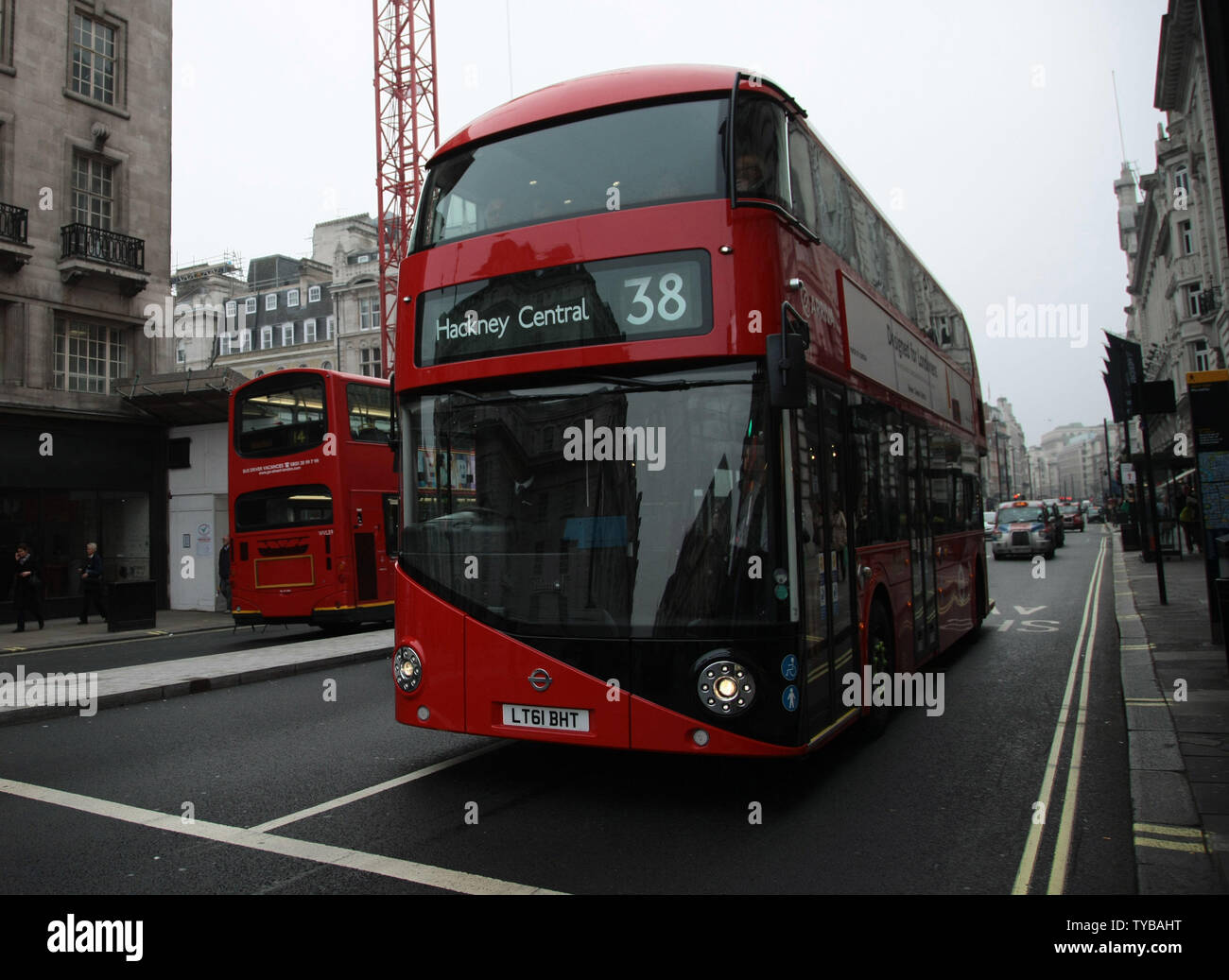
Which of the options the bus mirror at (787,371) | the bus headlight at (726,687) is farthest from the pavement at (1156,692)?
the bus mirror at (787,371)

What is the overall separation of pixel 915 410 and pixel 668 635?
15.8 feet

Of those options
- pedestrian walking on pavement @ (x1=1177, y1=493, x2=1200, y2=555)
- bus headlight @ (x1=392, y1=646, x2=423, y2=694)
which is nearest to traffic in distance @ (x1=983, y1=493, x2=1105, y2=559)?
pedestrian walking on pavement @ (x1=1177, y1=493, x2=1200, y2=555)

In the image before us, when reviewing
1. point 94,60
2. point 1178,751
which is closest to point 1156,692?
point 1178,751

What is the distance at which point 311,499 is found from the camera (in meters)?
15.1

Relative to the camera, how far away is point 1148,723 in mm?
Result: 6652

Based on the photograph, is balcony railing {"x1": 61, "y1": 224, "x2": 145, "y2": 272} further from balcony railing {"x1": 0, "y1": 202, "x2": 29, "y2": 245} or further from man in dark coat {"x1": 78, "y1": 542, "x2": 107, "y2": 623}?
man in dark coat {"x1": 78, "y1": 542, "x2": 107, "y2": 623}

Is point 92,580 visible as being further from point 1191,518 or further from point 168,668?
point 1191,518

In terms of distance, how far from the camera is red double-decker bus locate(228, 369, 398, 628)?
1490 cm

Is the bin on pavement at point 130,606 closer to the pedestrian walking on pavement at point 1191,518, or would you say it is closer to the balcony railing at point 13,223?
the balcony railing at point 13,223

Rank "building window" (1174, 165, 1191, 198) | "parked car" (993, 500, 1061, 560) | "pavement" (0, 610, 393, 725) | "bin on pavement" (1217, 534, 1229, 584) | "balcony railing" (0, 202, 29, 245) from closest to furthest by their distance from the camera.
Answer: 1. "pavement" (0, 610, 393, 725)
2. "bin on pavement" (1217, 534, 1229, 584)
3. "balcony railing" (0, 202, 29, 245)
4. "parked car" (993, 500, 1061, 560)
5. "building window" (1174, 165, 1191, 198)

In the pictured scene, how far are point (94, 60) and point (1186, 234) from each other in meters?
46.0

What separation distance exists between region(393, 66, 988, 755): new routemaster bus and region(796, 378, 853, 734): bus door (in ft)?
0.09
